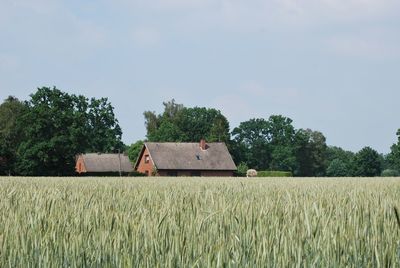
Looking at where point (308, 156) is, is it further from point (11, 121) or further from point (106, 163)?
point (11, 121)

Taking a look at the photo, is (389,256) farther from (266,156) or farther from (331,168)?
(331,168)

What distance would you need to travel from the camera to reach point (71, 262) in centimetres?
344

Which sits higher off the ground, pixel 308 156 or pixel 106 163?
pixel 308 156

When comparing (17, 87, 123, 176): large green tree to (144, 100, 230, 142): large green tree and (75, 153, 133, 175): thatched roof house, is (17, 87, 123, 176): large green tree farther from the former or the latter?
(144, 100, 230, 142): large green tree

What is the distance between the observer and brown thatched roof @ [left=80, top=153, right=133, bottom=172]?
80.1 m

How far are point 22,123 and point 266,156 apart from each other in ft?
194

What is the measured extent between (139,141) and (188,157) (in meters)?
19.2

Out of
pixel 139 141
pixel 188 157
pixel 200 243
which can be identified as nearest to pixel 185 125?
pixel 139 141

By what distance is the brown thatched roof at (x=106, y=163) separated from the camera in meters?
80.1

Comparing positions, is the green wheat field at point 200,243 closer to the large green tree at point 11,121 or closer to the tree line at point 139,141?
the tree line at point 139,141

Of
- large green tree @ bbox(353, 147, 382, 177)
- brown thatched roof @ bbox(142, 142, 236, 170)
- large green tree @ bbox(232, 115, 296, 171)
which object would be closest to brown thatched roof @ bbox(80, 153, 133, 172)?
brown thatched roof @ bbox(142, 142, 236, 170)

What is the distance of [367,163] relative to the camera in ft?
322

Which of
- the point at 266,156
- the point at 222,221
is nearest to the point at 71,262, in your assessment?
the point at 222,221

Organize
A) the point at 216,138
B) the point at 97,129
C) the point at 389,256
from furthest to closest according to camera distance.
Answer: the point at 216,138
the point at 97,129
the point at 389,256
